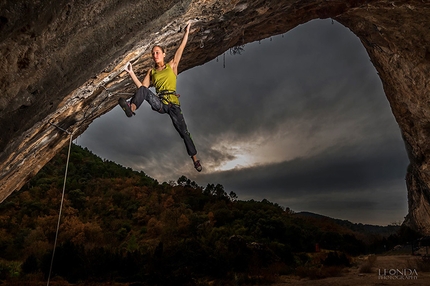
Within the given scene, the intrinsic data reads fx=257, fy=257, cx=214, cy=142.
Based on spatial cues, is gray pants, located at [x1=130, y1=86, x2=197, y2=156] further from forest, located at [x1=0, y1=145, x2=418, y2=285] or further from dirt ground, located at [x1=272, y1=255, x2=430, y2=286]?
dirt ground, located at [x1=272, y1=255, x2=430, y2=286]

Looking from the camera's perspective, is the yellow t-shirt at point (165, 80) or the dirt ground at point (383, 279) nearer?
the yellow t-shirt at point (165, 80)

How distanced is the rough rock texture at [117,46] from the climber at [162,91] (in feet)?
2.20

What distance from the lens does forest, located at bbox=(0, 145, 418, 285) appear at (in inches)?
513

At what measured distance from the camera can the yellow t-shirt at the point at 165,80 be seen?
4.07 meters

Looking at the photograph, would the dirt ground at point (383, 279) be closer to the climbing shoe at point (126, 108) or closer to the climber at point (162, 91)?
the climber at point (162, 91)

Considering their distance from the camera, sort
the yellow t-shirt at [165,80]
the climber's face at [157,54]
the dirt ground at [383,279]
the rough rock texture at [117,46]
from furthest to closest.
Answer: the dirt ground at [383,279], the yellow t-shirt at [165,80], the climber's face at [157,54], the rough rock texture at [117,46]

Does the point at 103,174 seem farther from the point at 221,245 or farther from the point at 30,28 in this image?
the point at 30,28

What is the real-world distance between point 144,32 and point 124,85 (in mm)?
2589

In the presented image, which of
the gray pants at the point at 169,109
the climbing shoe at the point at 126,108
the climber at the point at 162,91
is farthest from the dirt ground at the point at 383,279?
the climbing shoe at the point at 126,108

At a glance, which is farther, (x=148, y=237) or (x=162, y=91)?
(x=148, y=237)

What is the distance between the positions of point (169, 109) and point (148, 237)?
19662mm

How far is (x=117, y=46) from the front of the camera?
423 centimetres

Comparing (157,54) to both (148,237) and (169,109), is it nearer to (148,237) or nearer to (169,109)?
(169,109)

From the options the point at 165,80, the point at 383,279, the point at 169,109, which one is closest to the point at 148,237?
the point at 383,279
